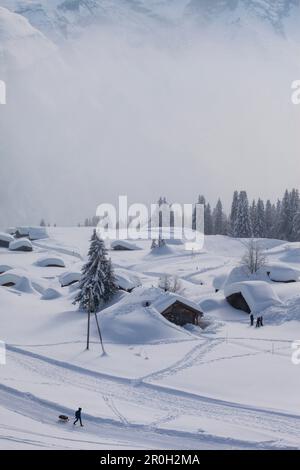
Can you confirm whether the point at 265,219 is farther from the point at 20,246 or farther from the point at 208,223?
the point at 20,246

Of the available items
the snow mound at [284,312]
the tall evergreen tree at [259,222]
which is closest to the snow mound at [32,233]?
the tall evergreen tree at [259,222]

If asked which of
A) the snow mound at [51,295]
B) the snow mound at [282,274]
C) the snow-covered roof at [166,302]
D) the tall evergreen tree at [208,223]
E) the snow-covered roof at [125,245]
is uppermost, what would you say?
the tall evergreen tree at [208,223]

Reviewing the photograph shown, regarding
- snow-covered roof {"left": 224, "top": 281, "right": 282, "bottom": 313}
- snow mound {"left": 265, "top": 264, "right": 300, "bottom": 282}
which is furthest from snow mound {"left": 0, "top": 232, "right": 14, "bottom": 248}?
snow-covered roof {"left": 224, "top": 281, "right": 282, "bottom": 313}

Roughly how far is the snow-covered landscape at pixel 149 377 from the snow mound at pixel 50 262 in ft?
123

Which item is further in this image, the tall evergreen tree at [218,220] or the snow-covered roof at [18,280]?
the tall evergreen tree at [218,220]

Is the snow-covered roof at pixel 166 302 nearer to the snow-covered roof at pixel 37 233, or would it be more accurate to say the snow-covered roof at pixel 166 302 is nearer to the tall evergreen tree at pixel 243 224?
the tall evergreen tree at pixel 243 224

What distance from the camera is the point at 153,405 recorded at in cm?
2886

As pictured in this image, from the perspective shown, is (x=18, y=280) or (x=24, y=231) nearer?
(x=18, y=280)

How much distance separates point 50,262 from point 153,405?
78.4 m

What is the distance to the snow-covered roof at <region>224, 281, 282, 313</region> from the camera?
5667cm

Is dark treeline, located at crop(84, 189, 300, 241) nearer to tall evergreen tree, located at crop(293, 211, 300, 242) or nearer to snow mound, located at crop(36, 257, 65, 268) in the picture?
tall evergreen tree, located at crop(293, 211, 300, 242)

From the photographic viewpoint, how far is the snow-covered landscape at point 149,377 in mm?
23484

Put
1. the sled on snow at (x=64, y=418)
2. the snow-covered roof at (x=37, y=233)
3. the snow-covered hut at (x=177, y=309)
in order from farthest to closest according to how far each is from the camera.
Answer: the snow-covered roof at (x=37, y=233), the snow-covered hut at (x=177, y=309), the sled on snow at (x=64, y=418)

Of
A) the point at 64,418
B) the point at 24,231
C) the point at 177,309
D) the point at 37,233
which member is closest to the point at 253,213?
the point at 37,233
